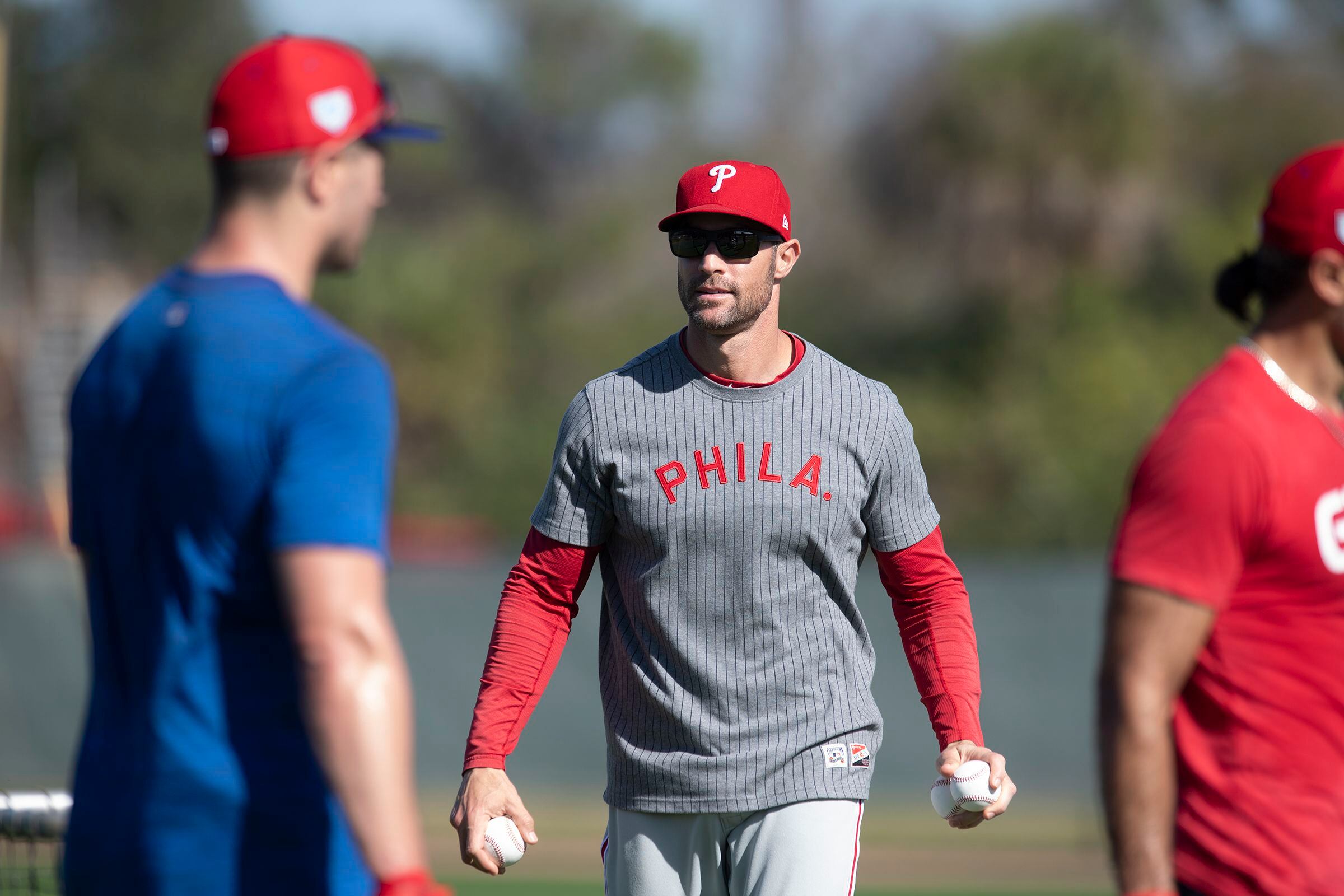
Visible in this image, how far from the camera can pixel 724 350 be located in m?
4.47

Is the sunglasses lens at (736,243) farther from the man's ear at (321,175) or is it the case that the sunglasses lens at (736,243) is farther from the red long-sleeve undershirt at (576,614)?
the man's ear at (321,175)

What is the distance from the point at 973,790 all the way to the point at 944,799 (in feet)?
0.36

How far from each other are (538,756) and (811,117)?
32.5m

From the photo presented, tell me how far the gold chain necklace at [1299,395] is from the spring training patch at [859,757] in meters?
1.49

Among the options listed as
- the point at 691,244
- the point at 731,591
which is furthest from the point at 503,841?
the point at 691,244

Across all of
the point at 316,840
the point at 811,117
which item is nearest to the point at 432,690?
the point at 316,840

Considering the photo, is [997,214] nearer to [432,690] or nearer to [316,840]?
[432,690]

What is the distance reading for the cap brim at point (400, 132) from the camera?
10.1 ft

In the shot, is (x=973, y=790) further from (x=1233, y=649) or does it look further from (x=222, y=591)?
(x=222, y=591)

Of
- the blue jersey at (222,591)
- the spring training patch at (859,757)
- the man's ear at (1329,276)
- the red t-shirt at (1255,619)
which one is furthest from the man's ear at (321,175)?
the spring training patch at (859,757)

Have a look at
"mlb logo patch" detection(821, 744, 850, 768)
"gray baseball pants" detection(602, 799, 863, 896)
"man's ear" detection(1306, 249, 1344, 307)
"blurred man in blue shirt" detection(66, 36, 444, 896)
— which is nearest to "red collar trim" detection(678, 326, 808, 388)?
"mlb logo patch" detection(821, 744, 850, 768)

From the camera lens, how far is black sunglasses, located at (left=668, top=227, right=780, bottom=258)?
175 inches

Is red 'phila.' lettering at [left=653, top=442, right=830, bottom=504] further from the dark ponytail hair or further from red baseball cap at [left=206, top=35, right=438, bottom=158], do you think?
red baseball cap at [left=206, top=35, right=438, bottom=158]

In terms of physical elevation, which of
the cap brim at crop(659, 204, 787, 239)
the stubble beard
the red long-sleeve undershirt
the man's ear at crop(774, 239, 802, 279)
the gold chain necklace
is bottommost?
the red long-sleeve undershirt
